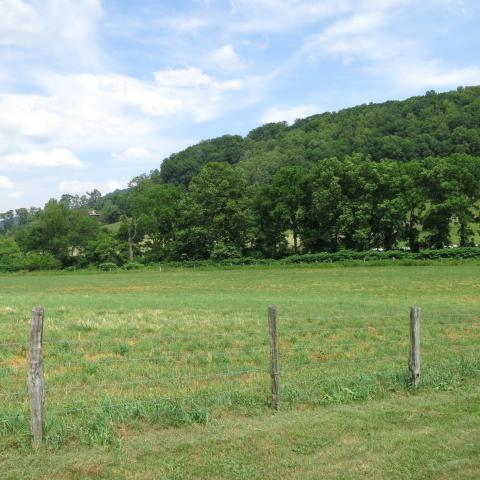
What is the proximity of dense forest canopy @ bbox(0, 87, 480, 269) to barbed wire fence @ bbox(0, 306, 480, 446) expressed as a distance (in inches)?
2155

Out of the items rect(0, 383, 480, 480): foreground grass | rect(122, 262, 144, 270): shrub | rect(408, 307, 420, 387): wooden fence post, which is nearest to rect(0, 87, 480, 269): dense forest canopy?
rect(122, 262, 144, 270): shrub

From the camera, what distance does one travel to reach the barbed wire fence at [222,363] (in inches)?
300

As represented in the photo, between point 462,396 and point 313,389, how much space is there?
2.47m

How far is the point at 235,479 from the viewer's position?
18.4 ft

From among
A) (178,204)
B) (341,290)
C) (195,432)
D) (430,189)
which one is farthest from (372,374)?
(178,204)

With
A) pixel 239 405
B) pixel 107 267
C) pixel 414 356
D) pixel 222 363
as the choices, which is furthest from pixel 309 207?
pixel 239 405

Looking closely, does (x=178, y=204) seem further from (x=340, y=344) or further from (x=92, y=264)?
(x=340, y=344)

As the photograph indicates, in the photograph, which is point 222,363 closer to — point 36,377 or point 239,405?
point 239,405

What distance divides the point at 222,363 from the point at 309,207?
65767 mm

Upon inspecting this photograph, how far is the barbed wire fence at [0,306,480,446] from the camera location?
7617 mm

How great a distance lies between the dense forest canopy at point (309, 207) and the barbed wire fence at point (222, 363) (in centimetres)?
5473

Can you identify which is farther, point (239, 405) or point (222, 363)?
point (222, 363)

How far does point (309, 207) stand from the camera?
76.5 meters

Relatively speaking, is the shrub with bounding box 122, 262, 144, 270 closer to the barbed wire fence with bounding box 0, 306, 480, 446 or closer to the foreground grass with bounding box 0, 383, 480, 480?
the barbed wire fence with bounding box 0, 306, 480, 446
